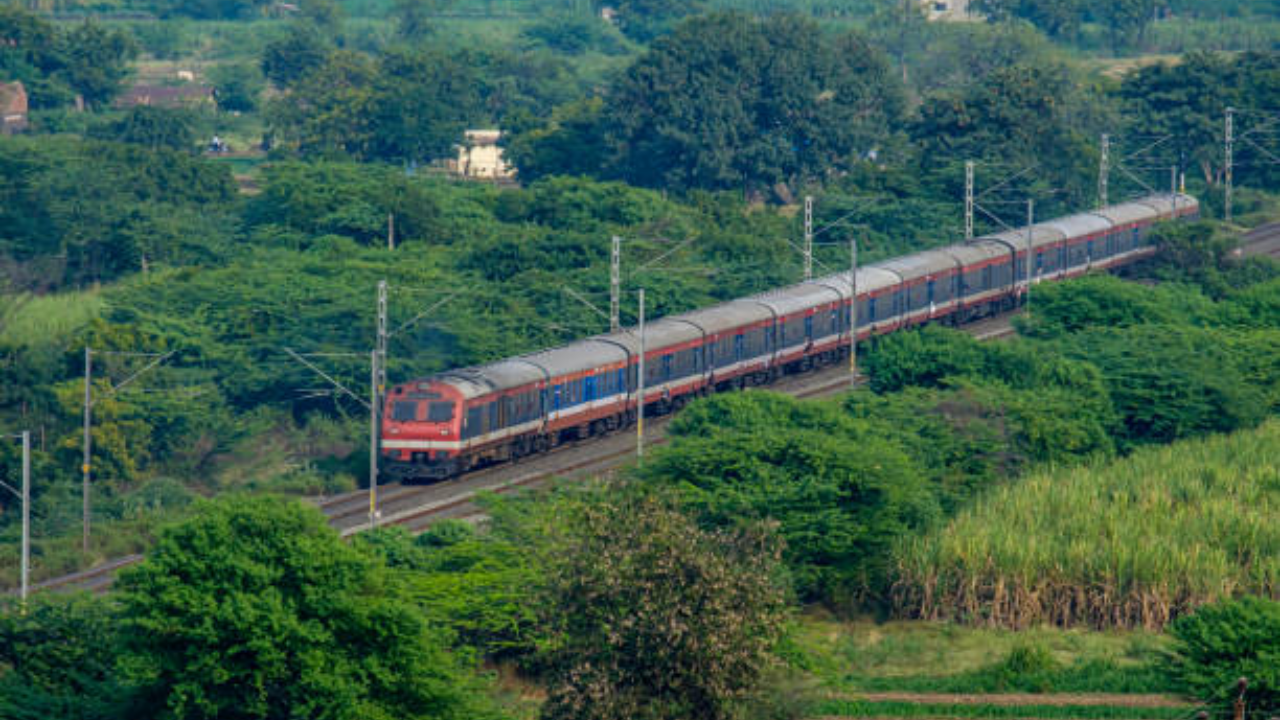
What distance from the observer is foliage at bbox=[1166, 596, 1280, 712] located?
1700 inches

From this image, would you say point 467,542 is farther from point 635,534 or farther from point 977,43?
point 977,43

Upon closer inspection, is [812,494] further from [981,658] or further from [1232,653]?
[1232,653]

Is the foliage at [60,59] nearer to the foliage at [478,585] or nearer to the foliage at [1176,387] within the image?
the foliage at [1176,387]

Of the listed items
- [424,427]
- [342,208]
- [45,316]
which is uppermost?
[424,427]

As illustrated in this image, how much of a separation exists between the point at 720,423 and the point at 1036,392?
1436 centimetres

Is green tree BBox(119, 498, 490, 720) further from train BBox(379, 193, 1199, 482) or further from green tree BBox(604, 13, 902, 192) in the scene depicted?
green tree BBox(604, 13, 902, 192)

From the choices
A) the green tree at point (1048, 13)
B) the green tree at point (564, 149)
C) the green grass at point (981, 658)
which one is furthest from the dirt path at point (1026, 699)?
the green tree at point (1048, 13)

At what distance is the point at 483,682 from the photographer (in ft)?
137

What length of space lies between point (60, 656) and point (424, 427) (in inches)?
927

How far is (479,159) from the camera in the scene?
156750 mm

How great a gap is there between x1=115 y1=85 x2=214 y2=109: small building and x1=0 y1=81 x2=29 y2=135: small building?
12970mm

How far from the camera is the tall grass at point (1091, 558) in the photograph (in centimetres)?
5484

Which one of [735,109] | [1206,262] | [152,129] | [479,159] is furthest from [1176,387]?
[479,159]

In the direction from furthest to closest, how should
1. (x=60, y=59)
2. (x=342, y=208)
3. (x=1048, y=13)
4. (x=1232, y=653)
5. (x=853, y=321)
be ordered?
(x=1048, y=13) < (x=60, y=59) < (x=342, y=208) < (x=853, y=321) < (x=1232, y=653)
